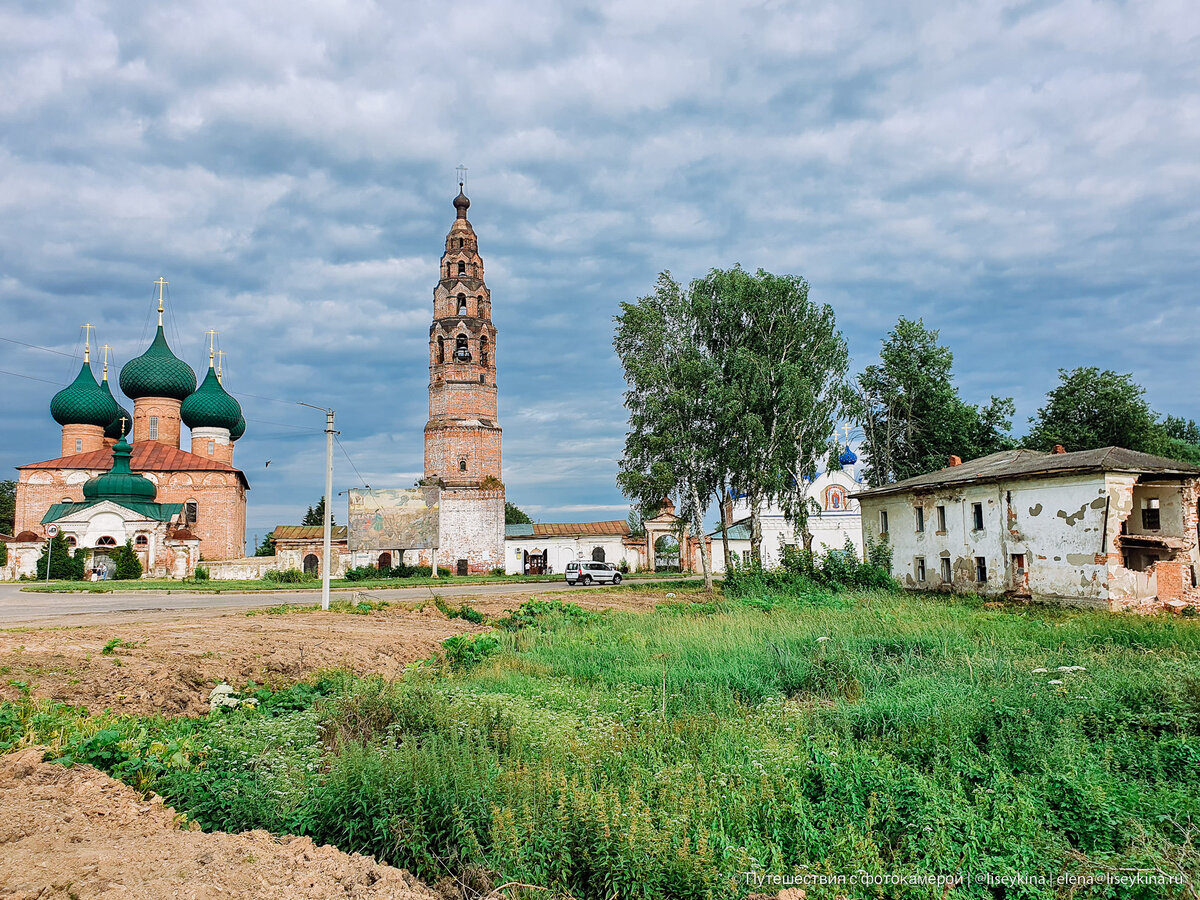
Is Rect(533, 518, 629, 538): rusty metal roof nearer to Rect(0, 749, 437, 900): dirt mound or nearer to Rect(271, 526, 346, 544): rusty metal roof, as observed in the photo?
Rect(271, 526, 346, 544): rusty metal roof

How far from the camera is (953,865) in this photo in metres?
4.80

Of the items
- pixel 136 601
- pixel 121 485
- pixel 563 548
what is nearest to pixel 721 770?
pixel 136 601

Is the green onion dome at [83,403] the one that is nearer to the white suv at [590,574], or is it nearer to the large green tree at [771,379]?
the white suv at [590,574]

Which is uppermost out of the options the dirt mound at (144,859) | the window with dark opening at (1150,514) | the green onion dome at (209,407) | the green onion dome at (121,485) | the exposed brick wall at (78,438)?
the green onion dome at (209,407)

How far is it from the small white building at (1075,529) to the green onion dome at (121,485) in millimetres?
47751

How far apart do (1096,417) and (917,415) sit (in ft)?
30.5

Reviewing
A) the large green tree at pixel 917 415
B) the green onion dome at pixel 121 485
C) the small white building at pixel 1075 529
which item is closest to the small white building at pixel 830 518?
the large green tree at pixel 917 415

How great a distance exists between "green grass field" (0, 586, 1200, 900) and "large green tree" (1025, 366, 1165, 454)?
31.7 m

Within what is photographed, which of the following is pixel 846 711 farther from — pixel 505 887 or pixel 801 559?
pixel 801 559

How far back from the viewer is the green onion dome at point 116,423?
175 feet

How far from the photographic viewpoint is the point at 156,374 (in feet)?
174

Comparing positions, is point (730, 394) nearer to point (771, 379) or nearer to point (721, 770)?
point (771, 379)

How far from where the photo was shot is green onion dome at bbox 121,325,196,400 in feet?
173

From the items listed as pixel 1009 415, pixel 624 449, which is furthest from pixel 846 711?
pixel 1009 415
